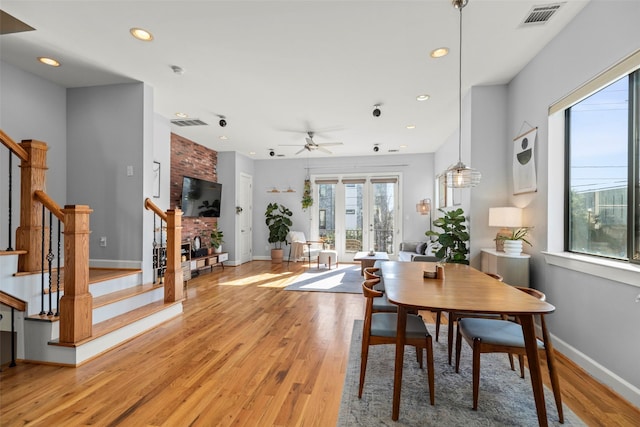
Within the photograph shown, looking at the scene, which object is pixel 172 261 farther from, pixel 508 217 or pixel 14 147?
pixel 508 217

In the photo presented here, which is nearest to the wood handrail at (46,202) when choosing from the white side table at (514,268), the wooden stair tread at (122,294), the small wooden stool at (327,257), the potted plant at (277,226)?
the wooden stair tread at (122,294)

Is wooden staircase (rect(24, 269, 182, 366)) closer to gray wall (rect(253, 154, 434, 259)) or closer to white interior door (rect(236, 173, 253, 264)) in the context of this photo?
white interior door (rect(236, 173, 253, 264))

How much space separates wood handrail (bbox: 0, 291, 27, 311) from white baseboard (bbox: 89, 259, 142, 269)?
1.25 metres

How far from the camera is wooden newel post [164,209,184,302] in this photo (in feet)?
12.2

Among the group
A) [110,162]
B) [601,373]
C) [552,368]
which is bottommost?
[601,373]

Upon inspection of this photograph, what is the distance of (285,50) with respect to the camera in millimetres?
2988

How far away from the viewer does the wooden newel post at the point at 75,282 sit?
98.5 inches

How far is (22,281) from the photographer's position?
2523 mm

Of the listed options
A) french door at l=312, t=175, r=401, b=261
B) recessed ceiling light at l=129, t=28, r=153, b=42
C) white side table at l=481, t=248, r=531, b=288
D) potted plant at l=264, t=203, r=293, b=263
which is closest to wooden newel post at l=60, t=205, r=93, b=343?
recessed ceiling light at l=129, t=28, r=153, b=42

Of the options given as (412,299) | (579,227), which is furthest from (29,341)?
(579,227)

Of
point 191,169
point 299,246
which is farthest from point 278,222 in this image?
point 191,169

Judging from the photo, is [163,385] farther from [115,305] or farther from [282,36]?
[282,36]

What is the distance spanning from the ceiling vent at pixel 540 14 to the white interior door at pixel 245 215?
6.58 m

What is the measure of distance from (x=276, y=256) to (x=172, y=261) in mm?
4461
